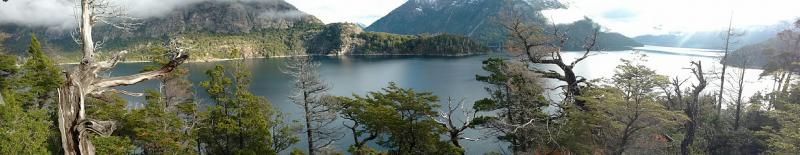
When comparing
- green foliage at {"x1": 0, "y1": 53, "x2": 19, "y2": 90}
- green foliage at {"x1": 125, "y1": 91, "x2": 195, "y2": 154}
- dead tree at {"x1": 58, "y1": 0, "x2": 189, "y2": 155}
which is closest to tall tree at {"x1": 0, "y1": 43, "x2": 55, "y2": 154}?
dead tree at {"x1": 58, "y1": 0, "x2": 189, "y2": 155}

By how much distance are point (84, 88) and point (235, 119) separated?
77.0ft

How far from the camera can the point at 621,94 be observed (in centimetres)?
2092

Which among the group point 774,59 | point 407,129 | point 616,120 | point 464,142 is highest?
point 774,59

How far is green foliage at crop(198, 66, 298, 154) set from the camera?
28094mm

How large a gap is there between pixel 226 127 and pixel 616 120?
21.4m

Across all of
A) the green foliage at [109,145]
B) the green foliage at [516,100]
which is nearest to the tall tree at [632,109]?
the green foliage at [516,100]

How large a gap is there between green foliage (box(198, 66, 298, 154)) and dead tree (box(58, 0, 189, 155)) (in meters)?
21.7

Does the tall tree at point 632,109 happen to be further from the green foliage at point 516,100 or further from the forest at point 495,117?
the green foliage at point 516,100

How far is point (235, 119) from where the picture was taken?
2848 cm

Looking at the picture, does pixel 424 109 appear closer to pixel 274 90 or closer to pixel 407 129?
pixel 407 129

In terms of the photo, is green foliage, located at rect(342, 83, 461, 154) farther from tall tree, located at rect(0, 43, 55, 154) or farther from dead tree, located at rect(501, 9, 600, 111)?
tall tree, located at rect(0, 43, 55, 154)

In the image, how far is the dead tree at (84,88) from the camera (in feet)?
19.0

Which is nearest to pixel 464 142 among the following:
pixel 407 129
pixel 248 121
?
pixel 407 129

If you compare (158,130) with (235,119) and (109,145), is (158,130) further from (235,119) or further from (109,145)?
(109,145)
